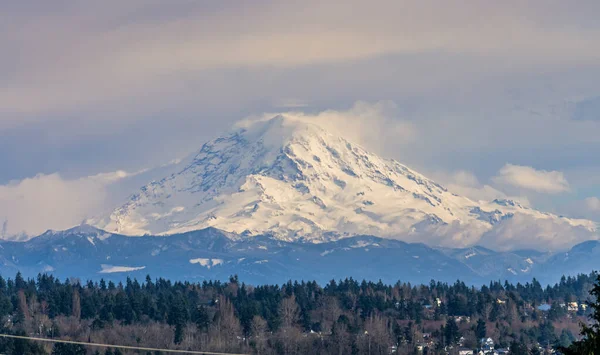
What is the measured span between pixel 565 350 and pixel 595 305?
4.15 metres

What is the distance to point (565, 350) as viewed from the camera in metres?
70.9

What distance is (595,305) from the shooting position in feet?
241

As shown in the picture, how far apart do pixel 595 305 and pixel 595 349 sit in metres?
3.49

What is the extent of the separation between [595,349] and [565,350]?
5.40 feet

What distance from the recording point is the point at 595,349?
233 ft
